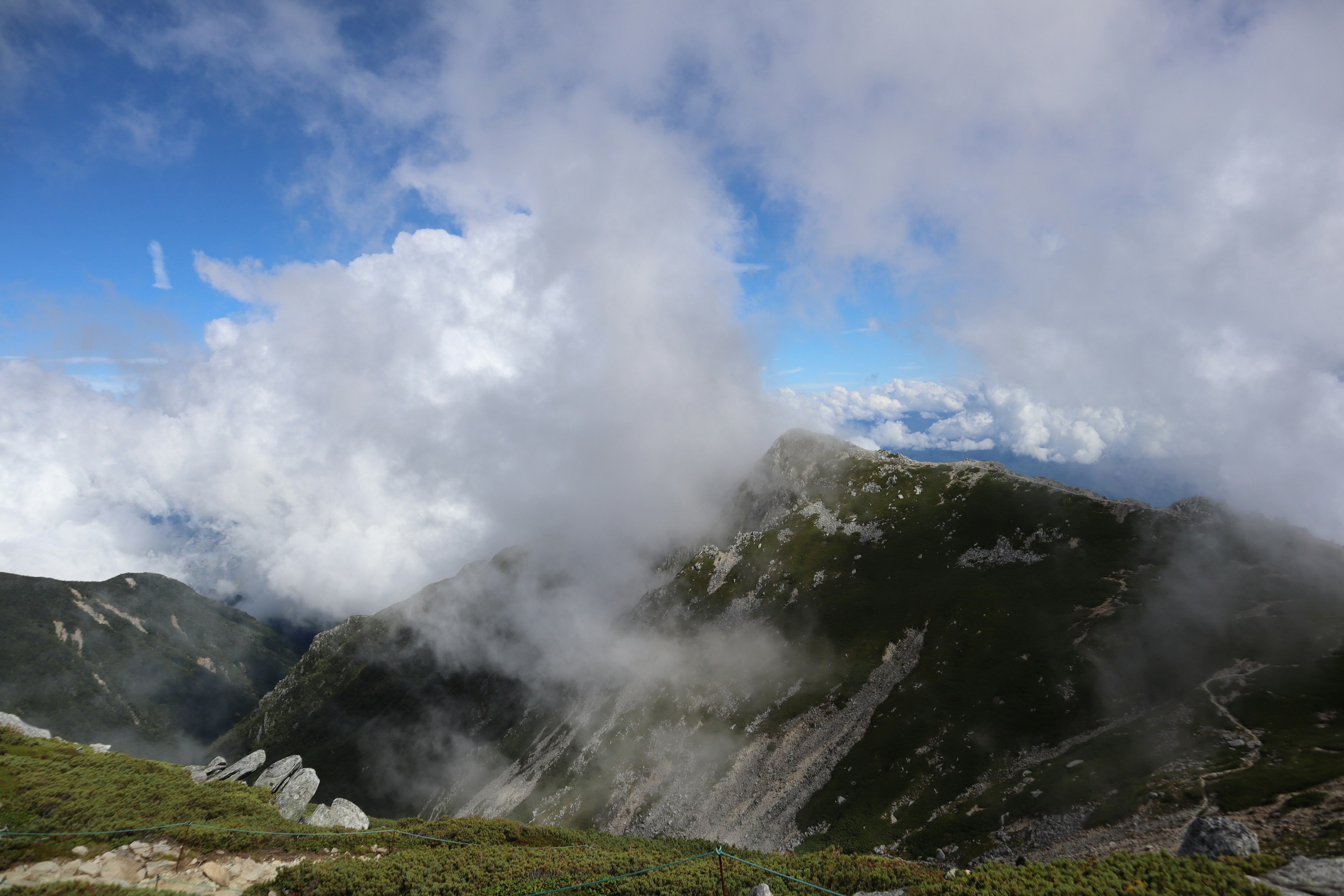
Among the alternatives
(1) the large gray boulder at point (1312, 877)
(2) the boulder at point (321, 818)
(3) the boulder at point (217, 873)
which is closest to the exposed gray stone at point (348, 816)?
(2) the boulder at point (321, 818)

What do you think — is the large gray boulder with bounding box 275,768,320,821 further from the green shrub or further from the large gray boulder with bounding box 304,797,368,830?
the green shrub

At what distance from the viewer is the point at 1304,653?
72250 mm

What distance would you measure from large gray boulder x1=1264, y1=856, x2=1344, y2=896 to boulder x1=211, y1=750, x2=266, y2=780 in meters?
103

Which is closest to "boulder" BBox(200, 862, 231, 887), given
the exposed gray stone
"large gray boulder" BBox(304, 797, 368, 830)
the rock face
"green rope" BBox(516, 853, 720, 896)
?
"large gray boulder" BBox(304, 797, 368, 830)

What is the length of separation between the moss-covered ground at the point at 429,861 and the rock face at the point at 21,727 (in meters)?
15.7

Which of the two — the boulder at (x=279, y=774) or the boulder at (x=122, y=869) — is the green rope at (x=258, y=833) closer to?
the boulder at (x=122, y=869)

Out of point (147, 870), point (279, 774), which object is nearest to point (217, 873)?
point (147, 870)

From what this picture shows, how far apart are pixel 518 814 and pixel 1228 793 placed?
513 feet

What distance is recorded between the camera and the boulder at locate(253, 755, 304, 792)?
64.4 m

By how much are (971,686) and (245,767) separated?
127 metres

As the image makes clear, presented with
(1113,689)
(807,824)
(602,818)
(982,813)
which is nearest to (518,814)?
(602,818)

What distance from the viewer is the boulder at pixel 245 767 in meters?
72.8

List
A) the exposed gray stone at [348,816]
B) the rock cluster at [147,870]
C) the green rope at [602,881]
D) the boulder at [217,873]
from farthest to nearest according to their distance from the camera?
the exposed gray stone at [348,816] → the boulder at [217,873] → the green rope at [602,881] → the rock cluster at [147,870]

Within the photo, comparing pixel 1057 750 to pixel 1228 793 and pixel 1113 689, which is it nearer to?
pixel 1113 689
